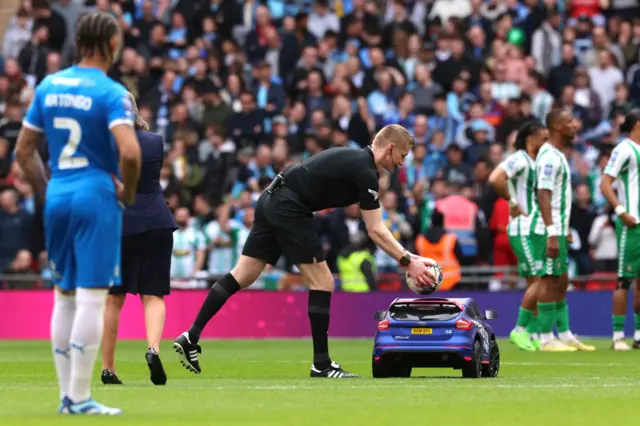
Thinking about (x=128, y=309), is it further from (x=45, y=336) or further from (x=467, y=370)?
(x=467, y=370)

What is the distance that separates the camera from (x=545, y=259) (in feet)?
61.6

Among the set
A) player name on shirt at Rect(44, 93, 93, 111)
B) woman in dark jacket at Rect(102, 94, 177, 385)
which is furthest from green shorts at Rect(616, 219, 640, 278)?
player name on shirt at Rect(44, 93, 93, 111)

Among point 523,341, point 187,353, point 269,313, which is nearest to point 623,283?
point 523,341

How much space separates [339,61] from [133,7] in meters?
4.89

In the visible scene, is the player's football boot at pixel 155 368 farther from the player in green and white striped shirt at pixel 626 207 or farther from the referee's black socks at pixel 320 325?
the player in green and white striped shirt at pixel 626 207

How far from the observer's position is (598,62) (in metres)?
28.6

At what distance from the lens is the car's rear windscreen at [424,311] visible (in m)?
13.2

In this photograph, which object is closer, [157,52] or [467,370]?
[467,370]

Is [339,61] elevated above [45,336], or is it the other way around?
[339,61]

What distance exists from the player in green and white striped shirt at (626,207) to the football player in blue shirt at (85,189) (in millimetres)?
10740

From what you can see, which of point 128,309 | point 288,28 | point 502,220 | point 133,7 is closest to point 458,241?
point 502,220

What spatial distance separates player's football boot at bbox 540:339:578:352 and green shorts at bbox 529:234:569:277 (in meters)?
0.91

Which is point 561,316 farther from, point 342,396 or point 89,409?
point 89,409

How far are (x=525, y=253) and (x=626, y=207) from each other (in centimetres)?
137
